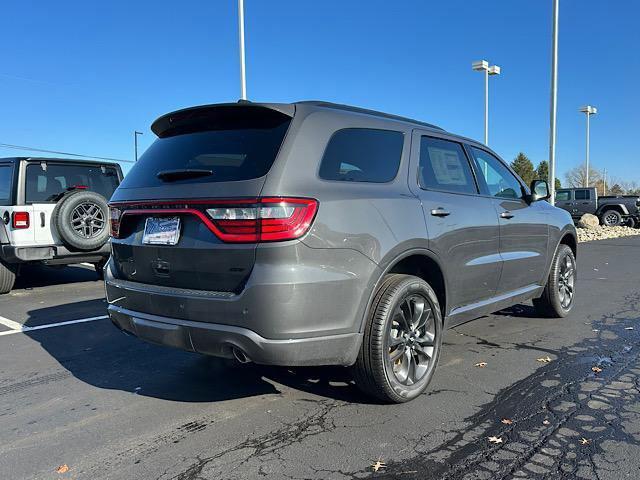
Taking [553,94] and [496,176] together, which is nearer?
[496,176]

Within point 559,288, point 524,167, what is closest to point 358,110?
point 559,288

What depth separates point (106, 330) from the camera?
18.0ft

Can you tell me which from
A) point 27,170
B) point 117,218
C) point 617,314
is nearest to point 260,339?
point 117,218

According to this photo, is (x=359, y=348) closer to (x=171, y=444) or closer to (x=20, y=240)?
(x=171, y=444)

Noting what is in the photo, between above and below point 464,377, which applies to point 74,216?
above

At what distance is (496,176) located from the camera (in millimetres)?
4918

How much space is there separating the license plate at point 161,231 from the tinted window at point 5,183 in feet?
17.8

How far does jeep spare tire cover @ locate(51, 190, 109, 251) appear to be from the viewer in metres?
7.43

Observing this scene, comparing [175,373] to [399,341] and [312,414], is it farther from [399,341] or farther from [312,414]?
[399,341]

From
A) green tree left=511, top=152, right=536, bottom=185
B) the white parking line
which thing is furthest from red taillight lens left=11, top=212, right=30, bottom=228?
green tree left=511, top=152, right=536, bottom=185

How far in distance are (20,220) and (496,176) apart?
6350 millimetres

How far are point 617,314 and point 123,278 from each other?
5437 millimetres

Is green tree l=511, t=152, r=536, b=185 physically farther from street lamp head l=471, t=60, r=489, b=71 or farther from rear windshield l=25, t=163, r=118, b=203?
rear windshield l=25, t=163, r=118, b=203

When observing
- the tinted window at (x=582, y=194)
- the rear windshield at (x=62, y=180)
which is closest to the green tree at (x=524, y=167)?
the tinted window at (x=582, y=194)
